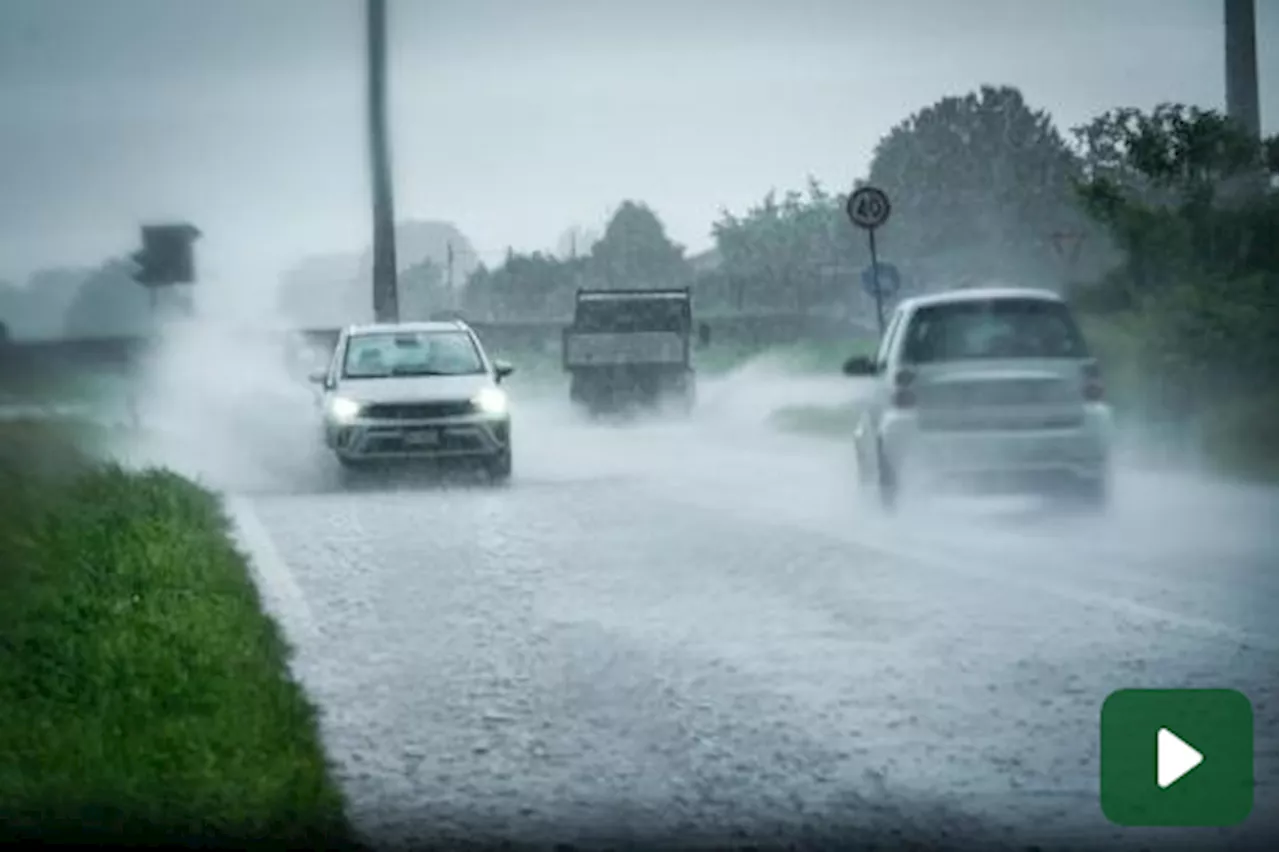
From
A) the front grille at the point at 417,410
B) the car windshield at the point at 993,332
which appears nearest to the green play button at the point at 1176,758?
the car windshield at the point at 993,332

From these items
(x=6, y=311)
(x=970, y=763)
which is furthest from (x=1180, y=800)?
(x=6, y=311)

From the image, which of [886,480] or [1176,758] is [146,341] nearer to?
[1176,758]

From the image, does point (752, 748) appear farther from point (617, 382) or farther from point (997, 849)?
point (617, 382)

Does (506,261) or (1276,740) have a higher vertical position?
(506,261)

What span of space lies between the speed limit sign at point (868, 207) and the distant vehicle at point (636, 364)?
84.1 feet

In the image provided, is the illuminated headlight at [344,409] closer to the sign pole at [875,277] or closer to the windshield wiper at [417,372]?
the windshield wiper at [417,372]

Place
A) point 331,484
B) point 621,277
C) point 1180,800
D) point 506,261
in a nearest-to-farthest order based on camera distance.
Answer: point 1180,800 → point 506,261 → point 621,277 → point 331,484

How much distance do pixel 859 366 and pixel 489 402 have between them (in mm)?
11999

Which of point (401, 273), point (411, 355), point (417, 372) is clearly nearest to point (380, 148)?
point (401, 273)

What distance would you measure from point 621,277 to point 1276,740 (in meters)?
4.48

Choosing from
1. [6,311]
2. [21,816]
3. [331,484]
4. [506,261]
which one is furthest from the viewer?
[331,484]

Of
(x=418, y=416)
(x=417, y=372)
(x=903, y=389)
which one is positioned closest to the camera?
(x=903, y=389)

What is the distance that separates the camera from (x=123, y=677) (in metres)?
8.88

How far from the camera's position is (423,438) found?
22.7 meters
